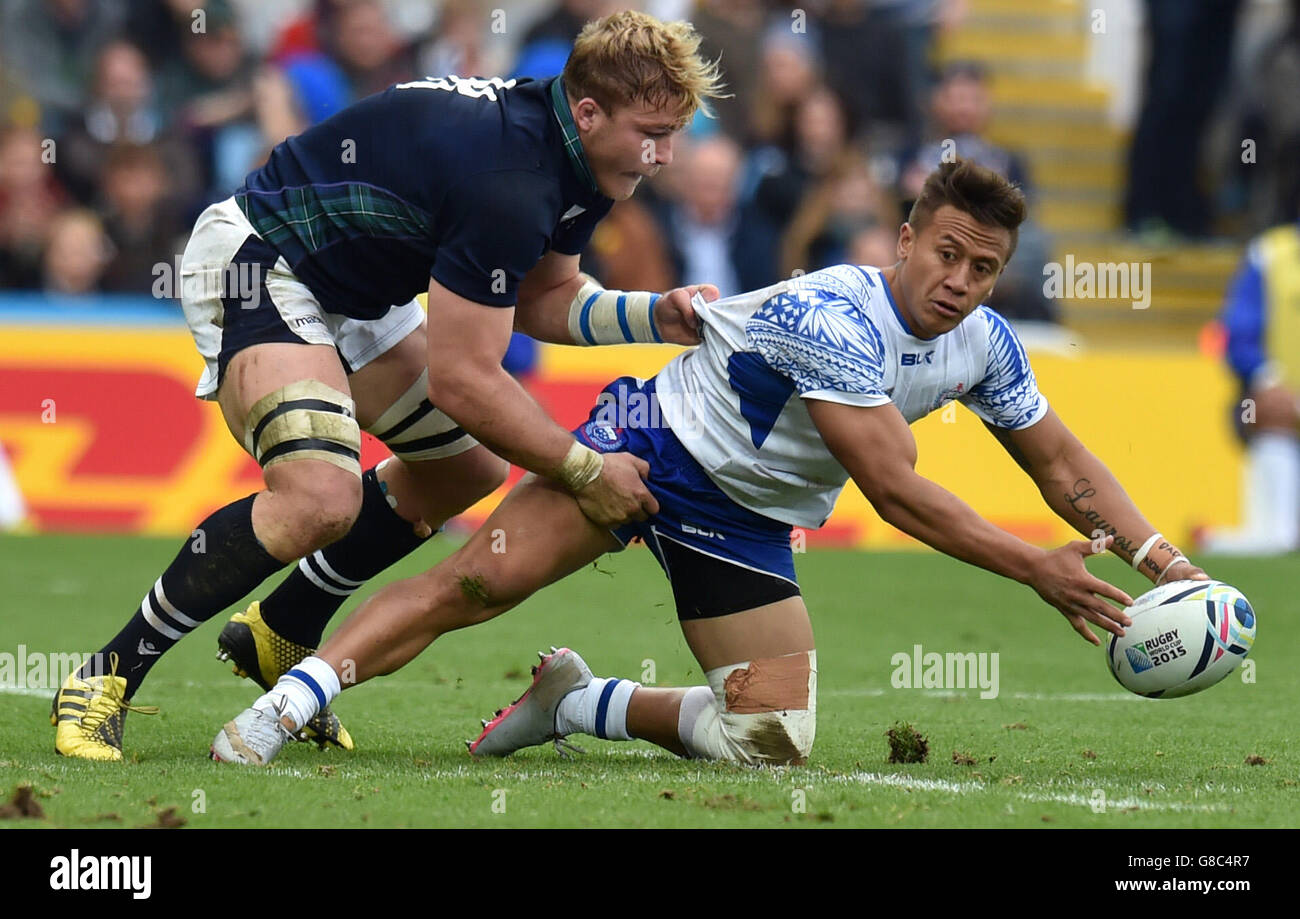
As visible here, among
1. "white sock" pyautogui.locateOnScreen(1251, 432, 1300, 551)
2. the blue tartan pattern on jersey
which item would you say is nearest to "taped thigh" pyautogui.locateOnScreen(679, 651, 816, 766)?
the blue tartan pattern on jersey

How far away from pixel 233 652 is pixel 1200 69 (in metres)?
12.8

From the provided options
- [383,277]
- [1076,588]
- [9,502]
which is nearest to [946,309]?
[1076,588]

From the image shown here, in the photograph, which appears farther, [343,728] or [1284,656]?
[1284,656]

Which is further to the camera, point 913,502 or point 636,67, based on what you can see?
point 636,67

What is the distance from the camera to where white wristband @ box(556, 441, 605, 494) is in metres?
5.49

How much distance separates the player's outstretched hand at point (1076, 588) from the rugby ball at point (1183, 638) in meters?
0.38

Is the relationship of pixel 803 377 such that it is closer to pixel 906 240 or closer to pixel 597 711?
pixel 906 240

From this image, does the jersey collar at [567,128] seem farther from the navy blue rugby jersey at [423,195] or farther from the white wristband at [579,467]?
the white wristband at [579,467]

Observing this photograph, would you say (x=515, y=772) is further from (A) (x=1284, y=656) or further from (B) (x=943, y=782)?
(A) (x=1284, y=656)

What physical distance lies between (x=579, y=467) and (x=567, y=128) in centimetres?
97

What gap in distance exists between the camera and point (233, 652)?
6082 millimetres

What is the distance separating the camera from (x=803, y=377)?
531cm

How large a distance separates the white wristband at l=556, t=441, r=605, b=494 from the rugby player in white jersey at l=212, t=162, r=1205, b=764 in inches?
4.5
